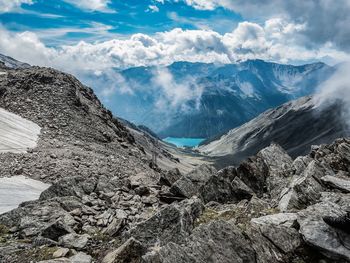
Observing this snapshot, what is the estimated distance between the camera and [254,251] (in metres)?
19.7

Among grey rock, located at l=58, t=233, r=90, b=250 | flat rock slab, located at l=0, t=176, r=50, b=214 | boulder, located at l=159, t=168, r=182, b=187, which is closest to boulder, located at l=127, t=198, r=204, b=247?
grey rock, located at l=58, t=233, r=90, b=250

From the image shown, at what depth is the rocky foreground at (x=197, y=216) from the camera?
19.7 m

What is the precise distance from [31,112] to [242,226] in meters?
65.1

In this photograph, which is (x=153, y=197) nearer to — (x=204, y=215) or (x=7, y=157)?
(x=204, y=215)

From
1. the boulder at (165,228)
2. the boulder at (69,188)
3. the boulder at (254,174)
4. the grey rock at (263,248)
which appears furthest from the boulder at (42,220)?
the boulder at (254,174)

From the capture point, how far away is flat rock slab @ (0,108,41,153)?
62059mm

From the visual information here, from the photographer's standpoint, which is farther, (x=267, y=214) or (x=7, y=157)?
(x=7, y=157)

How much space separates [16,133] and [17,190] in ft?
80.3

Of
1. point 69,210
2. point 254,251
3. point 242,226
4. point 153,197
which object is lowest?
point 254,251

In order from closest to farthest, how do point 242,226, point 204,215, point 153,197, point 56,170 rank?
1. point 242,226
2. point 204,215
3. point 153,197
4. point 56,170

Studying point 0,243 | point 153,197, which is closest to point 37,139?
point 153,197

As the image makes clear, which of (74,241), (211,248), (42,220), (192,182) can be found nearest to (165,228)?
(211,248)

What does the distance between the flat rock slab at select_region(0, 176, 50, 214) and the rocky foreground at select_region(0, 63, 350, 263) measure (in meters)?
2.09

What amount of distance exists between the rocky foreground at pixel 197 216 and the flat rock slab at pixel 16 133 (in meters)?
11.0
